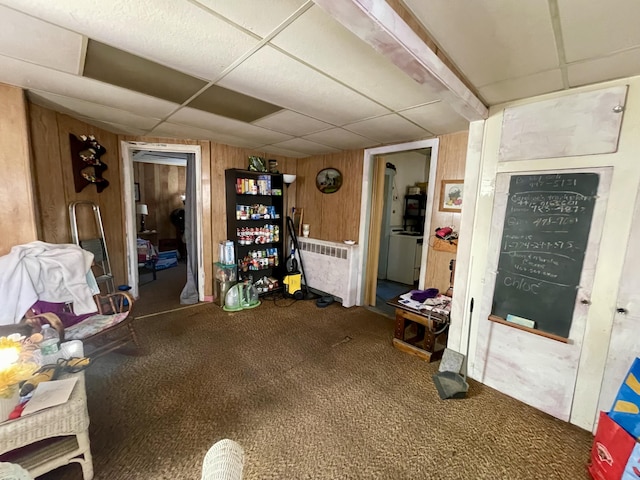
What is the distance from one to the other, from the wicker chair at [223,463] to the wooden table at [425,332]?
87.2 inches

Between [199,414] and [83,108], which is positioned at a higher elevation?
[83,108]

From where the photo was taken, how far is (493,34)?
48.2 inches

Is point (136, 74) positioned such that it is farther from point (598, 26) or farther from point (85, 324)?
point (598, 26)

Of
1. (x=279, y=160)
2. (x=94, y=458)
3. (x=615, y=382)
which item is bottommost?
(x=94, y=458)

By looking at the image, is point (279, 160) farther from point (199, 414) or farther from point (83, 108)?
point (199, 414)

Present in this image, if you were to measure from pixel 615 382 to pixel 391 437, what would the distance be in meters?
1.44

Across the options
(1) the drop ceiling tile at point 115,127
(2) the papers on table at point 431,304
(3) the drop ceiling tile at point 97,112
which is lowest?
(2) the papers on table at point 431,304

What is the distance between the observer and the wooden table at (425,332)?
7.83 feet

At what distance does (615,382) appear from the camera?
1.60 m

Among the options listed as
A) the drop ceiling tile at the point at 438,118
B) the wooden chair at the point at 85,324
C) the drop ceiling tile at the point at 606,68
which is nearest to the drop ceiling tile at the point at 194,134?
the wooden chair at the point at 85,324

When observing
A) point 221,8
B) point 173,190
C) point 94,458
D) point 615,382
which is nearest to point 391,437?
point 615,382

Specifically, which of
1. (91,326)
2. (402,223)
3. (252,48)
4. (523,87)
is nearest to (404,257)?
(402,223)

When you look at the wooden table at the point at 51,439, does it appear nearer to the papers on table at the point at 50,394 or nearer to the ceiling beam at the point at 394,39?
the papers on table at the point at 50,394

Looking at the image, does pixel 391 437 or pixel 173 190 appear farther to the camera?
pixel 173 190
